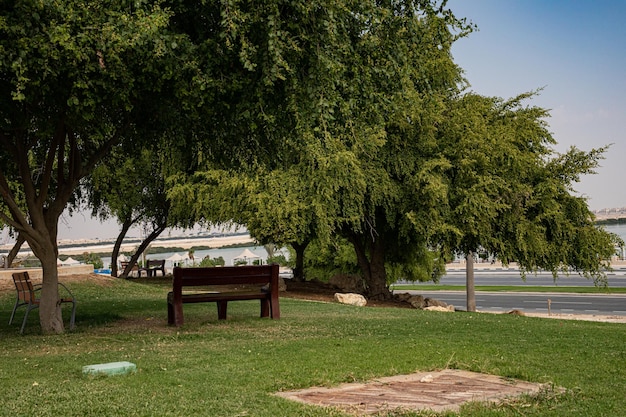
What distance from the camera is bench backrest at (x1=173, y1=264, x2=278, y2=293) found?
1240 centimetres

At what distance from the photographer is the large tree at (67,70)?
936 cm

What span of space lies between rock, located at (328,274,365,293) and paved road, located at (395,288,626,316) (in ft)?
16.9

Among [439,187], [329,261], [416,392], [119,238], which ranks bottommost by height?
[416,392]

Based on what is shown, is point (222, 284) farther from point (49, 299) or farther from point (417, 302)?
point (417, 302)

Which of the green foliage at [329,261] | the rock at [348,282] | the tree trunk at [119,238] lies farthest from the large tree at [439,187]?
the tree trunk at [119,238]

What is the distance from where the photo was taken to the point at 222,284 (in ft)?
42.1

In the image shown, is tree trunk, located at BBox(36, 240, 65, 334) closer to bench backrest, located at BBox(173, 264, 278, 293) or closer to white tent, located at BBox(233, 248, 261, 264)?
bench backrest, located at BBox(173, 264, 278, 293)

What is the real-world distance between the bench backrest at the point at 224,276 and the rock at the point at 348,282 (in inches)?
665

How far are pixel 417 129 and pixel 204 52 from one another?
15.0 metres

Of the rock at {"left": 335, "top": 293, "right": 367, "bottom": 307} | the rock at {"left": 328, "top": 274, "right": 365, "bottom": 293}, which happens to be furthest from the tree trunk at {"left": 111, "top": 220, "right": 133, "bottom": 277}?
the rock at {"left": 335, "top": 293, "right": 367, "bottom": 307}

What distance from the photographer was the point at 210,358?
8570 mm

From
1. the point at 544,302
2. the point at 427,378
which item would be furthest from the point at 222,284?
the point at 544,302

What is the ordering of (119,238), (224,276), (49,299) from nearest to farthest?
(49,299)
(224,276)
(119,238)

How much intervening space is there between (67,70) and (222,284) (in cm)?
451
